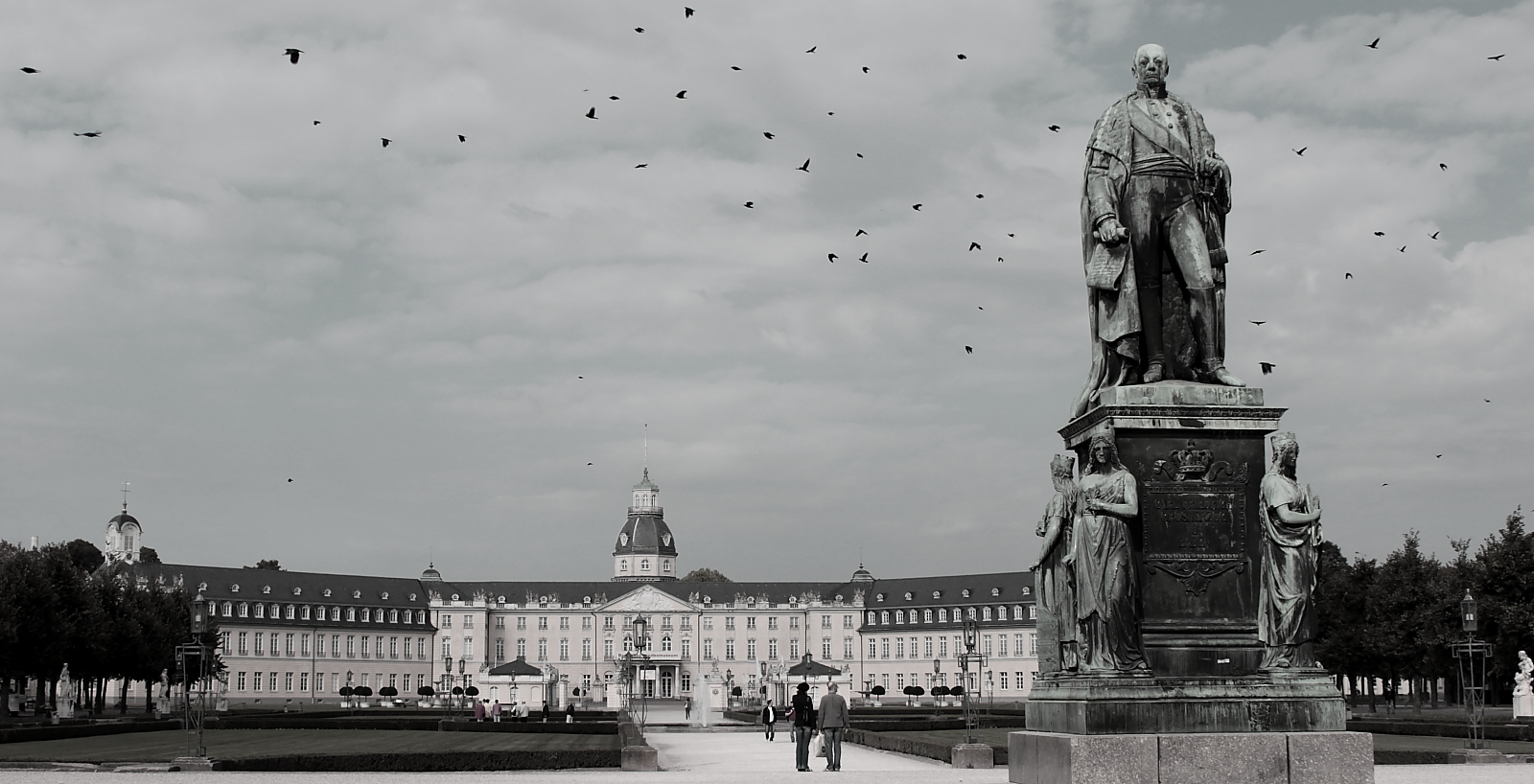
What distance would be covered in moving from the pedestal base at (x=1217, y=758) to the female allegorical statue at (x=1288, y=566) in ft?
2.01

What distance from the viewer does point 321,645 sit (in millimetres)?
147500

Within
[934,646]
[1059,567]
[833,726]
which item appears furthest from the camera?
[934,646]

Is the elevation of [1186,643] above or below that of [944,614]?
above

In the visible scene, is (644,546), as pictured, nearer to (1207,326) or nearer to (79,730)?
(79,730)

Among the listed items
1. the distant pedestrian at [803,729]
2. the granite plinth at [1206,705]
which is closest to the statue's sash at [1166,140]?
the granite plinth at [1206,705]

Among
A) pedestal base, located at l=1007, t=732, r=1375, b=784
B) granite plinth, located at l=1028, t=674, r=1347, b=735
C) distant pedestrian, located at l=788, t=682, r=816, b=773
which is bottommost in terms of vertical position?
distant pedestrian, located at l=788, t=682, r=816, b=773

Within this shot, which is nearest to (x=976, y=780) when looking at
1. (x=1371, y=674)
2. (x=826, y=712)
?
(x=826, y=712)

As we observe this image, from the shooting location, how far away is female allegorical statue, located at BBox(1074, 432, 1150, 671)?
33.4 ft

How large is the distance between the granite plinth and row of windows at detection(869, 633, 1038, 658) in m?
138

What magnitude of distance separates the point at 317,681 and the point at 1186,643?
148 metres

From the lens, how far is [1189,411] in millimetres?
10648

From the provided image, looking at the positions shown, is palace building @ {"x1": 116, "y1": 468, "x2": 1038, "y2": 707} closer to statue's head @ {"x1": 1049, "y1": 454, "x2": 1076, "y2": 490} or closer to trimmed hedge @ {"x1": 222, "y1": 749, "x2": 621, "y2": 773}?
trimmed hedge @ {"x1": 222, "y1": 749, "x2": 621, "y2": 773}

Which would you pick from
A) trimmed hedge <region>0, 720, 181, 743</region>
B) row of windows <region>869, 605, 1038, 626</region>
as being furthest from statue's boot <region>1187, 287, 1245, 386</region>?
row of windows <region>869, 605, 1038, 626</region>

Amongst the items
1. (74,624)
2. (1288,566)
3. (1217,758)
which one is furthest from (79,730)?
(1288,566)
